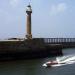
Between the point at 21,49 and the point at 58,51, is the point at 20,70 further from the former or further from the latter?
the point at 58,51

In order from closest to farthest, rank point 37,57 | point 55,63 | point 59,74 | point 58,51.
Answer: point 59,74 → point 55,63 → point 37,57 → point 58,51

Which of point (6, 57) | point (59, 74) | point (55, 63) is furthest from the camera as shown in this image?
point (6, 57)

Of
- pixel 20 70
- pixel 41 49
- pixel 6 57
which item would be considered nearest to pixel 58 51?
pixel 41 49

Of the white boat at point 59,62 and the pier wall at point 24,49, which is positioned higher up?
the pier wall at point 24,49

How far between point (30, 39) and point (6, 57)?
686 centimetres

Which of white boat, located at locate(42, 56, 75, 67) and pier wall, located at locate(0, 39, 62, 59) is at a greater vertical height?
pier wall, located at locate(0, 39, 62, 59)

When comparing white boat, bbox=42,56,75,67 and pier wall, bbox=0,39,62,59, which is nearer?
white boat, bbox=42,56,75,67

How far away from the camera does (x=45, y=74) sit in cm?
3092

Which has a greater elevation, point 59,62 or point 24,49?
point 24,49

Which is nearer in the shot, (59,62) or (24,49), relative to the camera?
(59,62)

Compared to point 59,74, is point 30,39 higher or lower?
higher

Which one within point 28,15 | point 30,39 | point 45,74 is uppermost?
point 28,15

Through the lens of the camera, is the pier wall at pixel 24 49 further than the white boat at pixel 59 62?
Yes

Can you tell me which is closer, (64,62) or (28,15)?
(64,62)
